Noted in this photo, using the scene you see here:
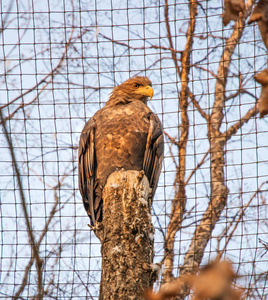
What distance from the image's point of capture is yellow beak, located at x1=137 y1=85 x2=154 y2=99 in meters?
5.51

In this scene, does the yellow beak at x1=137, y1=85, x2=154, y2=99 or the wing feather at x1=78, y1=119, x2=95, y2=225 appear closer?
the wing feather at x1=78, y1=119, x2=95, y2=225

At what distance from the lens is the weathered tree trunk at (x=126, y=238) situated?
121 inches

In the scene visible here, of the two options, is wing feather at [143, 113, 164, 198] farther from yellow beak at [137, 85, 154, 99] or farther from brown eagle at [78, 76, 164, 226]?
yellow beak at [137, 85, 154, 99]

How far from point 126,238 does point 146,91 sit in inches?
103

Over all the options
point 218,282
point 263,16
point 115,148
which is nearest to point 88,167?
point 115,148

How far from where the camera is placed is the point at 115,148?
14.5 ft

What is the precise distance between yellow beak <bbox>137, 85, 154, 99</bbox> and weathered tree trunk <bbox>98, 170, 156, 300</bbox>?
1.79 meters

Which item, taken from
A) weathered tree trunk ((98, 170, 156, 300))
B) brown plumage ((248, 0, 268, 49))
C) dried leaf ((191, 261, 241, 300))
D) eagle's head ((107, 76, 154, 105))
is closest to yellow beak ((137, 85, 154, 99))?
eagle's head ((107, 76, 154, 105))

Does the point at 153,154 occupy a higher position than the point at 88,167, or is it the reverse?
the point at 153,154

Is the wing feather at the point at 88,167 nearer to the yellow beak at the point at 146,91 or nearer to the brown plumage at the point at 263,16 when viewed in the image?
the yellow beak at the point at 146,91

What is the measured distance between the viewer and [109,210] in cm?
362

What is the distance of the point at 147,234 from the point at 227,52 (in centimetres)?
488

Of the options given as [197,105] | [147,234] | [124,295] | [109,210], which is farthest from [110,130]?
[197,105]

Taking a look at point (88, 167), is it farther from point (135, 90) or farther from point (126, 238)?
point (135, 90)
